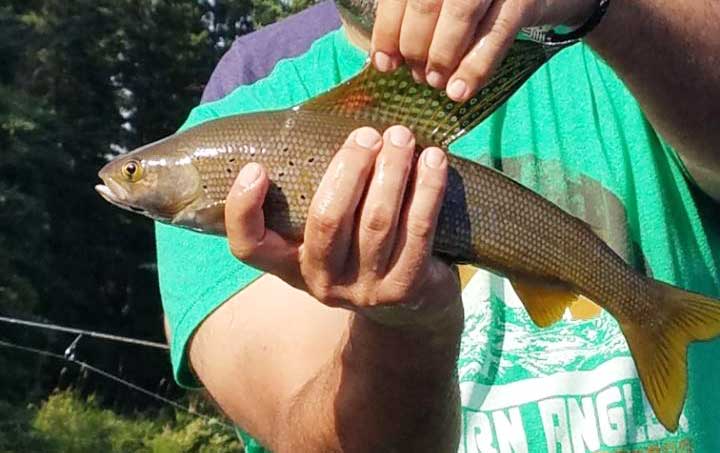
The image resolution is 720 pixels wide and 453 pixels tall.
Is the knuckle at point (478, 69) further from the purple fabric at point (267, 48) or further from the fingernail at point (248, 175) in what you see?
the purple fabric at point (267, 48)

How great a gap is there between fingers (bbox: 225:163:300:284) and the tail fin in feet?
2.39

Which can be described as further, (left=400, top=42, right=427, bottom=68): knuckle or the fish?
the fish

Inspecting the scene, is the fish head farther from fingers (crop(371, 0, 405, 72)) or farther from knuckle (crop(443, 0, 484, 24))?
knuckle (crop(443, 0, 484, 24))

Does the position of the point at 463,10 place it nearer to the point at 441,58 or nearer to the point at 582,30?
the point at 441,58

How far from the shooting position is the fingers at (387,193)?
7.63 ft

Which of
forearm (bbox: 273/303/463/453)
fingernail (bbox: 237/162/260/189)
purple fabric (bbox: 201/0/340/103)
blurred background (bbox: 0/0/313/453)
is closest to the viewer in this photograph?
fingernail (bbox: 237/162/260/189)

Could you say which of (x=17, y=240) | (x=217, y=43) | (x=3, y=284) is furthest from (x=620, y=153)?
(x=217, y=43)

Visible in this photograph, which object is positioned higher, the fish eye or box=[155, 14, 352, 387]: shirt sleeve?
the fish eye

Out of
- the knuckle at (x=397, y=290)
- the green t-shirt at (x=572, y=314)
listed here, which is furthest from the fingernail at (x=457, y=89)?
Answer: the green t-shirt at (x=572, y=314)

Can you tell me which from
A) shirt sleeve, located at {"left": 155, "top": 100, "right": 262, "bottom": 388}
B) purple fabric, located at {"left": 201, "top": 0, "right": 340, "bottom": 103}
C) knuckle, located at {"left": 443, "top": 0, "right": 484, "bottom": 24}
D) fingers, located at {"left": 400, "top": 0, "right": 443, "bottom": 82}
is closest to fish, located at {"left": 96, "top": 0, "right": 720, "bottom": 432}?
fingers, located at {"left": 400, "top": 0, "right": 443, "bottom": 82}

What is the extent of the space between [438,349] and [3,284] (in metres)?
25.4

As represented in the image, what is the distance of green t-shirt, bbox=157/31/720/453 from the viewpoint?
324 centimetres

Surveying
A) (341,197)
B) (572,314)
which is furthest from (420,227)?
(572,314)

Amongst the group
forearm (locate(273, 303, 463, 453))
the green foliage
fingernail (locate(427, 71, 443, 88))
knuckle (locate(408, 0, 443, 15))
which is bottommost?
the green foliage
